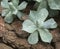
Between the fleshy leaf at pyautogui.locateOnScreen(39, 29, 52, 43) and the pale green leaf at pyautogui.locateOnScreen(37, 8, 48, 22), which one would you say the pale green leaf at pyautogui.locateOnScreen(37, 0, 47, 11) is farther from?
the fleshy leaf at pyautogui.locateOnScreen(39, 29, 52, 43)

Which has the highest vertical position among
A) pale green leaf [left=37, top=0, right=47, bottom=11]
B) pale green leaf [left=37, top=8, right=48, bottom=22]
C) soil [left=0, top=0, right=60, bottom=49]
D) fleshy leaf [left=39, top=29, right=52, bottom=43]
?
pale green leaf [left=37, top=0, right=47, bottom=11]


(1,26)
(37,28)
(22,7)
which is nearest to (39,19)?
(37,28)

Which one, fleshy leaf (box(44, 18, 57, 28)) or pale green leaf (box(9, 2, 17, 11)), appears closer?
fleshy leaf (box(44, 18, 57, 28))

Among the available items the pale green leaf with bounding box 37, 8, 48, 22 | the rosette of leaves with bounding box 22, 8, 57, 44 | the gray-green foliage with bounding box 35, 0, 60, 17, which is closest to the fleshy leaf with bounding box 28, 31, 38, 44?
the rosette of leaves with bounding box 22, 8, 57, 44

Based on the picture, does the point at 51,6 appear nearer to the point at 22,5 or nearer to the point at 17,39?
the point at 22,5

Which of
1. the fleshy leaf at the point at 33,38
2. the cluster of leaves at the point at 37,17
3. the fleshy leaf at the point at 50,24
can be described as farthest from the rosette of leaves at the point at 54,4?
the fleshy leaf at the point at 33,38

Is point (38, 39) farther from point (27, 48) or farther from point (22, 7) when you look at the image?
point (22, 7)

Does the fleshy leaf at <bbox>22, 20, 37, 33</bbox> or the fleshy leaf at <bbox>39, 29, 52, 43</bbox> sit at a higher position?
the fleshy leaf at <bbox>22, 20, 37, 33</bbox>
